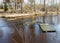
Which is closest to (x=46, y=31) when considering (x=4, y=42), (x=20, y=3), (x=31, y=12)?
(x=4, y=42)

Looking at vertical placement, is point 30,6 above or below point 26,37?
above

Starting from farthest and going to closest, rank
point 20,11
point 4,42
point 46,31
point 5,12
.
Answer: point 20,11, point 5,12, point 46,31, point 4,42

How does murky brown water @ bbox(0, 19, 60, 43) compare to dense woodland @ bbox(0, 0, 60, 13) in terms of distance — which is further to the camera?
dense woodland @ bbox(0, 0, 60, 13)

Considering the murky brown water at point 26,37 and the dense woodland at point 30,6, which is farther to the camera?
the dense woodland at point 30,6

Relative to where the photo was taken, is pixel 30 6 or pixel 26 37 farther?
pixel 30 6

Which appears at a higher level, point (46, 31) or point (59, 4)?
point (59, 4)

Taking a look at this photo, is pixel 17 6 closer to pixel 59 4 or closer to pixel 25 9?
pixel 25 9

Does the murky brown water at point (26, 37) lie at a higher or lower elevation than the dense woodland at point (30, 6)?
lower

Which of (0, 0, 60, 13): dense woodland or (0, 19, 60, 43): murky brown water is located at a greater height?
(0, 0, 60, 13): dense woodland

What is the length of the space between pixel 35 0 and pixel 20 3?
1.06ft

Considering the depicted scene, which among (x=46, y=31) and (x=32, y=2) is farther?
(x=32, y=2)

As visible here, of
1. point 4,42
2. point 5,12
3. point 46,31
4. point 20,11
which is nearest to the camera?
point 4,42

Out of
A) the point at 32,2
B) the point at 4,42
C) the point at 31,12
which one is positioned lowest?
the point at 4,42

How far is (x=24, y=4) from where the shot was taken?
313 cm
